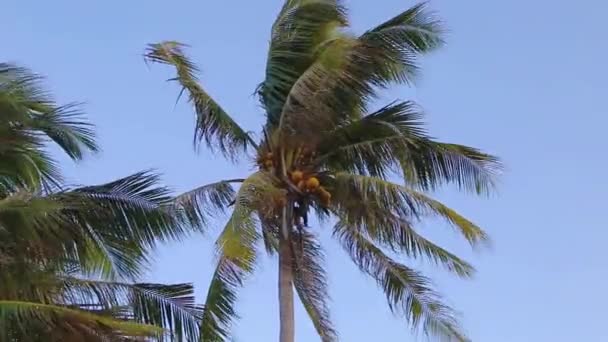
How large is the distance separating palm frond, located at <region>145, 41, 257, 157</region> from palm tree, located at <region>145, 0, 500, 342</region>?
0.6 inches

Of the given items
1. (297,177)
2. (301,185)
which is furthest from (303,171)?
(301,185)

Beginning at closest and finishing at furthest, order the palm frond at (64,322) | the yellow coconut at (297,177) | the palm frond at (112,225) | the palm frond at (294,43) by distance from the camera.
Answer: the palm frond at (64,322) → the palm frond at (112,225) → the yellow coconut at (297,177) → the palm frond at (294,43)

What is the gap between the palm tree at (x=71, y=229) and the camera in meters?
A: 13.5

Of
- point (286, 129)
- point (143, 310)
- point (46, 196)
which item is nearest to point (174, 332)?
point (143, 310)

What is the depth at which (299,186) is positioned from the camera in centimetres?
1650

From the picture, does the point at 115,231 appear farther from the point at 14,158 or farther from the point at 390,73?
the point at 390,73

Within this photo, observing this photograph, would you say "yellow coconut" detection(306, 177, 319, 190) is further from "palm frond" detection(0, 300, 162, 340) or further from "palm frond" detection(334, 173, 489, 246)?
"palm frond" detection(0, 300, 162, 340)

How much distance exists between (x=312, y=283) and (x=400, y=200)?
1.79 meters

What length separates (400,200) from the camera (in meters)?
16.2

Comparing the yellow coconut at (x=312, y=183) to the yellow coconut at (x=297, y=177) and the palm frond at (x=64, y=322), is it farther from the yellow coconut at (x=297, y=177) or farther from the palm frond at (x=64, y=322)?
the palm frond at (x=64, y=322)

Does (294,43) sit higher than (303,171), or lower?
higher

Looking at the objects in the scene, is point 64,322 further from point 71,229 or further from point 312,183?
point 312,183

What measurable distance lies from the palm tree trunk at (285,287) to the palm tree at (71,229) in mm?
1611

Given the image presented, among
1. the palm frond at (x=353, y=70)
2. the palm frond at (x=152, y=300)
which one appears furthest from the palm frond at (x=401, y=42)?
the palm frond at (x=152, y=300)
